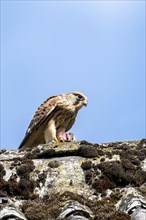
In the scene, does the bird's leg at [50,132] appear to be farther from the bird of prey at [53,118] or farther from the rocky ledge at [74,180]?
the rocky ledge at [74,180]

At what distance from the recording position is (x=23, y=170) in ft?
44.2

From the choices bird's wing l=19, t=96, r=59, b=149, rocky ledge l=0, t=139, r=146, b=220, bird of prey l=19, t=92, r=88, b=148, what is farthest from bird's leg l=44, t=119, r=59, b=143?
rocky ledge l=0, t=139, r=146, b=220

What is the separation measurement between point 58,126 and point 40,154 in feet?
13.8

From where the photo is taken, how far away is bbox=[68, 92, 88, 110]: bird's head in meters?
18.8

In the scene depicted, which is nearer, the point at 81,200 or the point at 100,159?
the point at 81,200

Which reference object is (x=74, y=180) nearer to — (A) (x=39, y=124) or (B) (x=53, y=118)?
(A) (x=39, y=124)

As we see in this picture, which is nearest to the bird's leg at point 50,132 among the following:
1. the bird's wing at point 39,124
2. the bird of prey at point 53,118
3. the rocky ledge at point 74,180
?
the bird of prey at point 53,118

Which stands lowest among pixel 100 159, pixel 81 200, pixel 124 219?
pixel 124 219

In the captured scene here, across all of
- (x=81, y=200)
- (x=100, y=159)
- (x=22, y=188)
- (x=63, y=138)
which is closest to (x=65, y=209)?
(x=81, y=200)

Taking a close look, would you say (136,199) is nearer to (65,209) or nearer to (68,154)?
(65,209)

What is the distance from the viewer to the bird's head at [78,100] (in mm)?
18812

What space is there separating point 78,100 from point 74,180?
6.10 m

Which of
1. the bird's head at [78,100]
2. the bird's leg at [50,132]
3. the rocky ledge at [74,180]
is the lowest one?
the rocky ledge at [74,180]

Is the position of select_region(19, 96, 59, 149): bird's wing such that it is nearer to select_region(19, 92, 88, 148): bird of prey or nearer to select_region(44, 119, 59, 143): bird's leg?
select_region(19, 92, 88, 148): bird of prey
